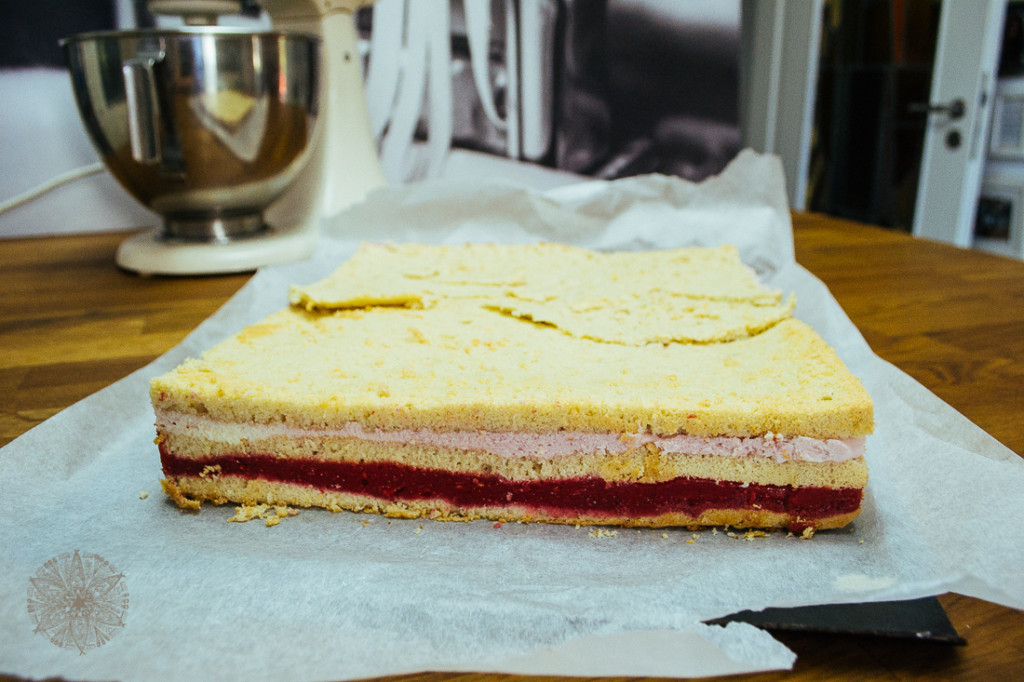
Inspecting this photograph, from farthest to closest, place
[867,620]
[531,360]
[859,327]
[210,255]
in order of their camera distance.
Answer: [210,255] < [859,327] < [531,360] < [867,620]

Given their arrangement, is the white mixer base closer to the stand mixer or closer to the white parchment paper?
the stand mixer

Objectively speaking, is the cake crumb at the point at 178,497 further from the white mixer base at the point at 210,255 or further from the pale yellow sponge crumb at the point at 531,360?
the white mixer base at the point at 210,255

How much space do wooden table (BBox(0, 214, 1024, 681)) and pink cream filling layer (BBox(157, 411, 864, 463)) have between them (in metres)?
0.17

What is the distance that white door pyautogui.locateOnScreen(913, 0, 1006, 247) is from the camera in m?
2.93

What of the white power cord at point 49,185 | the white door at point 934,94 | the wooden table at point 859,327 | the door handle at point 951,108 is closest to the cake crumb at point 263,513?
the wooden table at point 859,327

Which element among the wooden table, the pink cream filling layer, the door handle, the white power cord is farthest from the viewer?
the door handle

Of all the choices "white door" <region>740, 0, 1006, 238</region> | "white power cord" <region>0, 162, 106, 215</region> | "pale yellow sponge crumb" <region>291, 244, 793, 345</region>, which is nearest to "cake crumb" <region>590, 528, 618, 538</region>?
"pale yellow sponge crumb" <region>291, 244, 793, 345</region>

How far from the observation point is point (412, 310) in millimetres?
1122

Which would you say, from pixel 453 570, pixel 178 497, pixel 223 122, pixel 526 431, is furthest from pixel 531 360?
pixel 223 122

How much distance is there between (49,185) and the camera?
1.87m

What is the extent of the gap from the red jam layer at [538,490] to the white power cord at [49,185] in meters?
1.46

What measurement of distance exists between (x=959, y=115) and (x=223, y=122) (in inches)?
122

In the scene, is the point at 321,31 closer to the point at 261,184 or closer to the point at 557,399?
the point at 261,184

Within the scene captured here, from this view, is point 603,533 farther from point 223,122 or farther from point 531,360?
point 223,122
